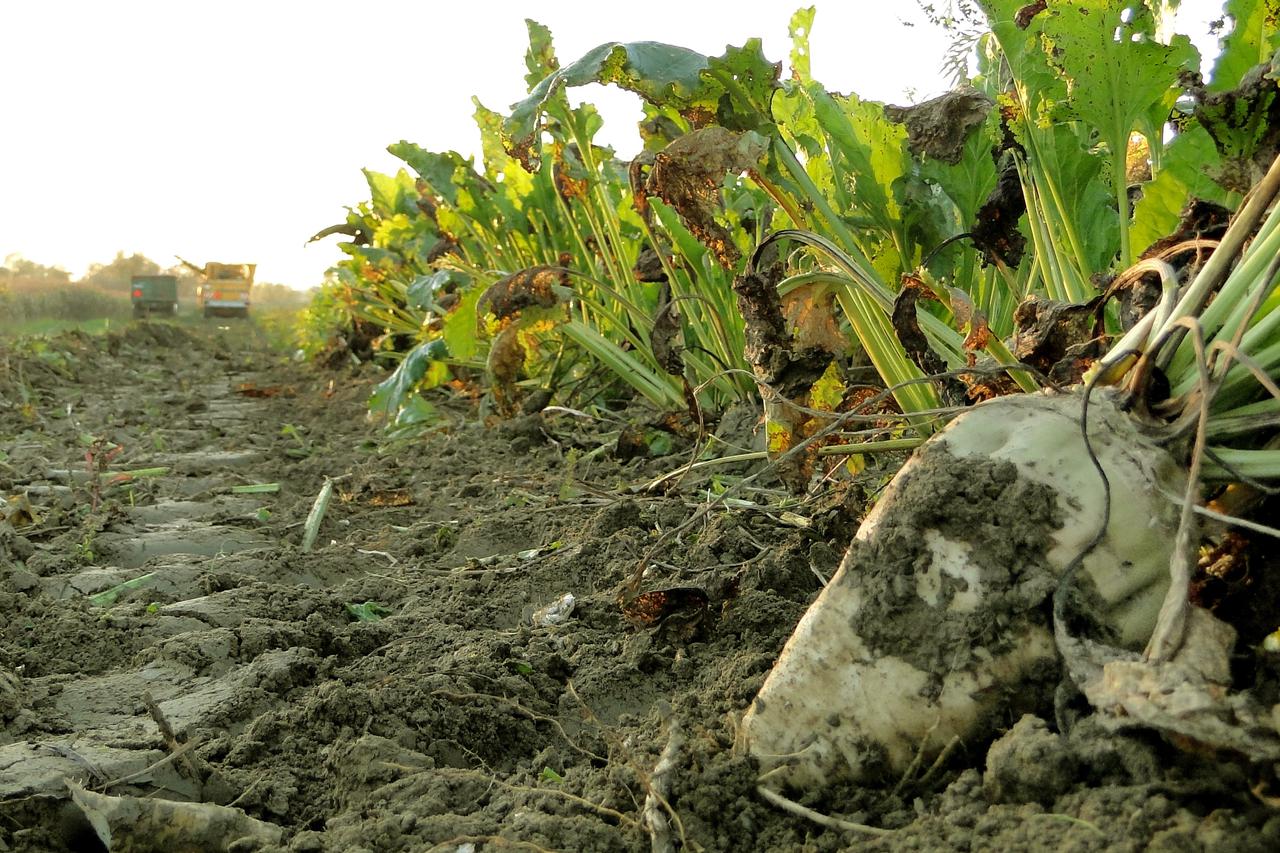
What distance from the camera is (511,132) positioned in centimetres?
196

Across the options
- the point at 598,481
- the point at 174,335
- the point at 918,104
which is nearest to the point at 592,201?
the point at 598,481

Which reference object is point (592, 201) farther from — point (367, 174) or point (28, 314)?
point (28, 314)

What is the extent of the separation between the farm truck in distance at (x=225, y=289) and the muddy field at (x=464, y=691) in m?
19.0

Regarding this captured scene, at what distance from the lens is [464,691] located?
1.49 metres

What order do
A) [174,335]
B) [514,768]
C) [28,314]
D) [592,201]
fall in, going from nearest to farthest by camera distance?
[514,768] → [592,201] → [174,335] → [28,314]

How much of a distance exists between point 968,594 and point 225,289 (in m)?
21.9

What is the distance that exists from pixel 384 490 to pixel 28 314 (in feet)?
45.2

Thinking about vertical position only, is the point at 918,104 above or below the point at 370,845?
above

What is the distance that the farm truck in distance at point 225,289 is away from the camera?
2058 centimetres

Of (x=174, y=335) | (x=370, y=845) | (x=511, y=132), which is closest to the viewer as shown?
(x=370, y=845)

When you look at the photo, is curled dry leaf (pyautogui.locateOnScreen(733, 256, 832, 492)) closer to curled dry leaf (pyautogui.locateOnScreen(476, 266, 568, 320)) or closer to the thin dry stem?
the thin dry stem

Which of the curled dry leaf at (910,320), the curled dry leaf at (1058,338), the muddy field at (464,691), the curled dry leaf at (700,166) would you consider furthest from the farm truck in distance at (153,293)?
the curled dry leaf at (1058,338)

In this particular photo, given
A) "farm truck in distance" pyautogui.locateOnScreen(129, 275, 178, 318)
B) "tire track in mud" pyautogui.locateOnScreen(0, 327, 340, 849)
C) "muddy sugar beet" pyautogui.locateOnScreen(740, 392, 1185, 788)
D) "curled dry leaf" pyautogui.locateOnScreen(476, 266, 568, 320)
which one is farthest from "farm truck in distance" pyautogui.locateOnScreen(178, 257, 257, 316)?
"muddy sugar beet" pyautogui.locateOnScreen(740, 392, 1185, 788)

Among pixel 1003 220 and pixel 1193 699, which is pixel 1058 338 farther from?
pixel 1193 699
